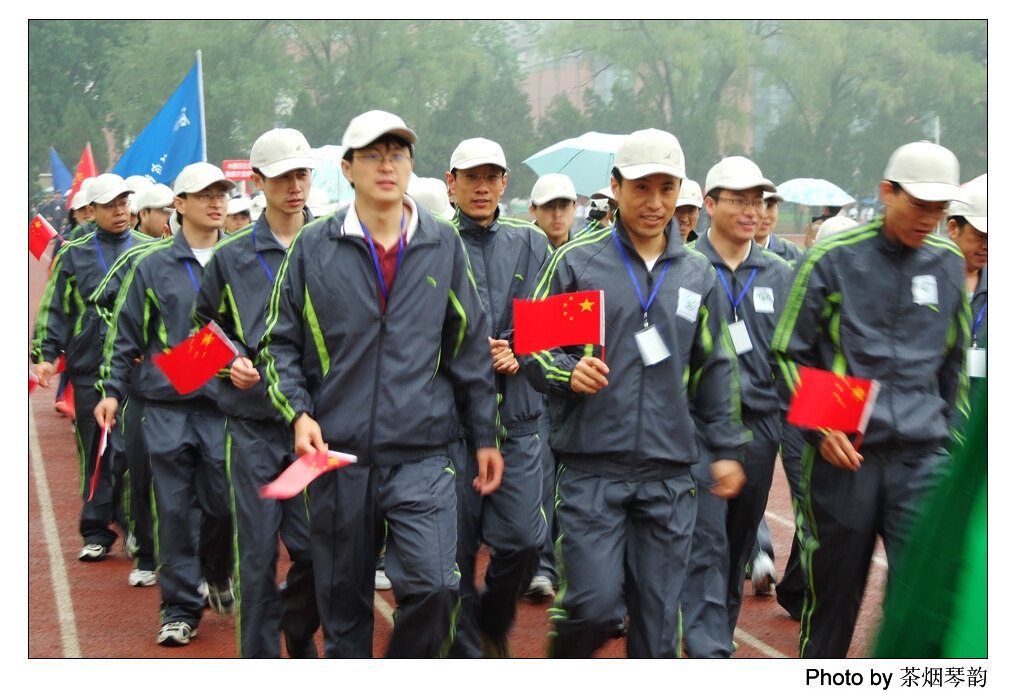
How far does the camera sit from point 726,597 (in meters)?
5.95

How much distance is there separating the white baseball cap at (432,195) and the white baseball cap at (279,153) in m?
1.84

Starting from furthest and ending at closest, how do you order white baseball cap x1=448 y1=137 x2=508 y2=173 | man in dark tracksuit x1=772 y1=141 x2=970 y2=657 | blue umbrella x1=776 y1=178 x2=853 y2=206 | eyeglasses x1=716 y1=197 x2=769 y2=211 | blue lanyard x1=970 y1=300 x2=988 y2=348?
1. blue umbrella x1=776 y1=178 x2=853 y2=206
2. white baseball cap x1=448 y1=137 x2=508 y2=173
3. eyeglasses x1=716 y1=197 x2=769 y2=211
4. blue lanyard x1=970 y1=300 x2=988 y2=348
5. man in dark tracksuit x1=772 y1=141 x2=970 y2=657

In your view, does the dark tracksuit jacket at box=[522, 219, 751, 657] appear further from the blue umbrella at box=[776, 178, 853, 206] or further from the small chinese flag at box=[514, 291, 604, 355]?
the blue umbrella at box=[776, 178, 853, 206]

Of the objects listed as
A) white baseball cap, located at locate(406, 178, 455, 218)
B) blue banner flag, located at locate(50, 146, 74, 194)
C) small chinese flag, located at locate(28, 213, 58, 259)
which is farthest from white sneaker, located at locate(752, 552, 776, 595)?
blue banner flag, located at locate(50, 146, 74, 194)

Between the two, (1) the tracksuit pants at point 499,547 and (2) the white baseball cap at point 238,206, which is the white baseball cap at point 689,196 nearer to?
(1) the tracksuit pants at point 499,547

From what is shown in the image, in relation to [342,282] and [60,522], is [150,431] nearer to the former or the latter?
[342,282]

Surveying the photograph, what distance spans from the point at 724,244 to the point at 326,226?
235 centimetres

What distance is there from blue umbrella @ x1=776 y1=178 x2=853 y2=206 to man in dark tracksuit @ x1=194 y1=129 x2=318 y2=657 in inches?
410

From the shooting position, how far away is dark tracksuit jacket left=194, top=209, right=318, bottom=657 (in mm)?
5453

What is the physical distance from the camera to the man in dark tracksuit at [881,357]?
4.90 metres

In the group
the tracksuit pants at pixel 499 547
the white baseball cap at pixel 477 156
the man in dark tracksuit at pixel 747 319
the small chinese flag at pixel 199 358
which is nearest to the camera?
the small chinese flag at pixel 199 358

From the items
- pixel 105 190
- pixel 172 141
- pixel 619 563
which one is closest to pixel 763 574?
pixel 619 563

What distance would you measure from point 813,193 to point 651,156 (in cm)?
1278

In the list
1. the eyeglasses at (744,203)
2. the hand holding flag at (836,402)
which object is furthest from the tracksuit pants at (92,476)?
the hand holding flag at (836,402)
